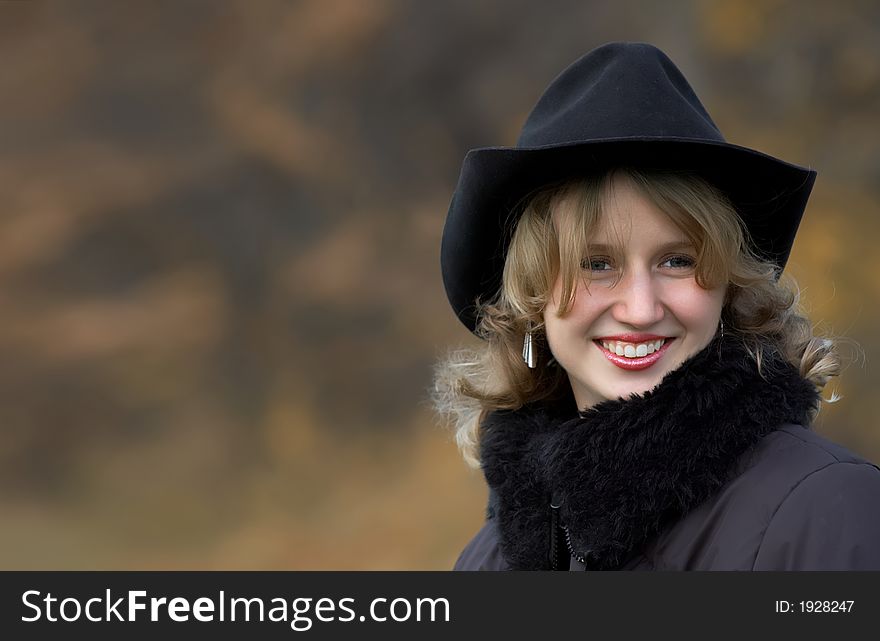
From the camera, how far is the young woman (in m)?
1.11

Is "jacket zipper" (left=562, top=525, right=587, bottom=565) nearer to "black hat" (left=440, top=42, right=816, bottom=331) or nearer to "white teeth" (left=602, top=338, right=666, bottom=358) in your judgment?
"white teeth" (left=602, top=338, right=666, bottom=358)

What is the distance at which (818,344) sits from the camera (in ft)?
4.35

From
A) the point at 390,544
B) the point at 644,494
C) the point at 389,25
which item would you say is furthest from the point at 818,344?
the point at 389,25

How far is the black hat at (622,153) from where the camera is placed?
48.4 inches

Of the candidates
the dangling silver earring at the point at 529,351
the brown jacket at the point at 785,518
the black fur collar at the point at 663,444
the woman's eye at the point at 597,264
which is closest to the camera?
the brown jacket at the point at 785,518

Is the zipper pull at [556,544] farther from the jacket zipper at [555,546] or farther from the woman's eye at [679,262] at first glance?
the woman's eye at [679,262]

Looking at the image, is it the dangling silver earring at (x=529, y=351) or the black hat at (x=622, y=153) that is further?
the dangling silver earring at (x=529, y=351)

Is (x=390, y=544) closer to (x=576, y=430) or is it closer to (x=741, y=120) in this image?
(x=741, y=120)

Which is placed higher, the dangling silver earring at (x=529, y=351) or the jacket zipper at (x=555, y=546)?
the dangling silver earring at (x=529, y=351)

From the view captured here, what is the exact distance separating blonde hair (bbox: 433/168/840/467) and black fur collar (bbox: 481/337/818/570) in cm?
5

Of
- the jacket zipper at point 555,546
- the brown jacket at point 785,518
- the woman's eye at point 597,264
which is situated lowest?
the brown jacket at point 785,518

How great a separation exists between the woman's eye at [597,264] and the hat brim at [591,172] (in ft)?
0.35

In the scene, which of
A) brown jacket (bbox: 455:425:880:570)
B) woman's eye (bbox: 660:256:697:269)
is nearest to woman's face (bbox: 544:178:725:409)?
woman's eye (bbox: 660:256:697:269)

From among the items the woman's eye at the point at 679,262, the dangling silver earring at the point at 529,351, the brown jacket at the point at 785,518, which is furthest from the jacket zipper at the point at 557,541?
the woman's eye at the point at 679,262
